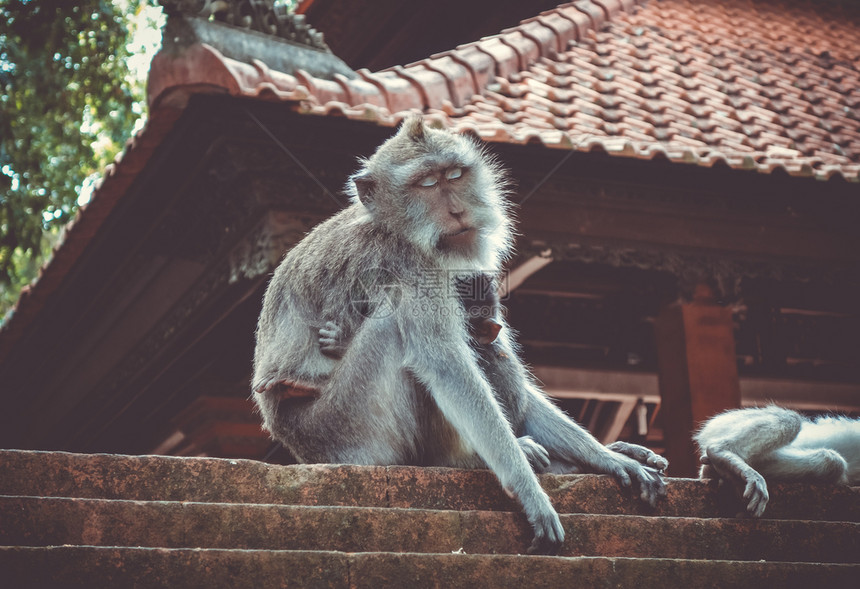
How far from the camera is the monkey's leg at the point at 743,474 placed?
3.45 m

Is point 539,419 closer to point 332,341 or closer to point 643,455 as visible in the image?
point 643,455

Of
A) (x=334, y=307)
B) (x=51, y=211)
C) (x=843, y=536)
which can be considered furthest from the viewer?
(x=51, y=211)

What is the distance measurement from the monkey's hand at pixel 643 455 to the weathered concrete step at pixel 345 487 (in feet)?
0.26

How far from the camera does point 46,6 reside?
33.5 ft

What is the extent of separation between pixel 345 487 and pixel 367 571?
0.59 meters

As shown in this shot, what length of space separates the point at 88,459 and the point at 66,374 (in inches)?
289

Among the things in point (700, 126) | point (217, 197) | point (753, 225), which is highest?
point (217, 197)

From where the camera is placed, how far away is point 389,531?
3.00m

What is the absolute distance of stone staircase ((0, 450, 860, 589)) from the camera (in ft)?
8.47

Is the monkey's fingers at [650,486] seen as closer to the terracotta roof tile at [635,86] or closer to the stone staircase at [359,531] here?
the stone staircase at [359,531]

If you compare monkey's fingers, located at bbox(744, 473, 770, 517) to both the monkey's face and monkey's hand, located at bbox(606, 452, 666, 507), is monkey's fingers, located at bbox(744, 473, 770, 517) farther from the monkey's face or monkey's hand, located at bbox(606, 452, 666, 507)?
the monkey's face

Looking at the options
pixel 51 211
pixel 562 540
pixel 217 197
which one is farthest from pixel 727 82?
pixel 51 211

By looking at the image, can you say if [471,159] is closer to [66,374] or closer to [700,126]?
[700,126]

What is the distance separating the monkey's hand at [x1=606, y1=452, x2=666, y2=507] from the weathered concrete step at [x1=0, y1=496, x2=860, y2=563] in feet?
0.74
